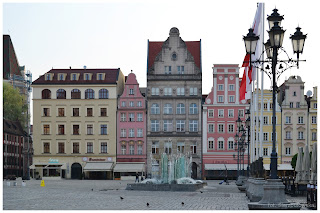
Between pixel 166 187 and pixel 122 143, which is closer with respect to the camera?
pixel 166 187

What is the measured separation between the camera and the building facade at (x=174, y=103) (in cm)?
8044

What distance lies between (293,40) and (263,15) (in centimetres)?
1269

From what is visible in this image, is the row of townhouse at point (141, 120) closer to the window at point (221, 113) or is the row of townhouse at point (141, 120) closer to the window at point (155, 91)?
the window at point (221, 113)

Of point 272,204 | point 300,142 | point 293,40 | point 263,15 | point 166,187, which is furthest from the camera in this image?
point 300,142

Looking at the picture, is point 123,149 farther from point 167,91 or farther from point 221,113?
point 221,113

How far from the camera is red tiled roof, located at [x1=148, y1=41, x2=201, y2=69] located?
82.7 metres

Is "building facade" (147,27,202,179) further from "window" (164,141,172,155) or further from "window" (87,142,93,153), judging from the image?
"window" (87,142,93,153)

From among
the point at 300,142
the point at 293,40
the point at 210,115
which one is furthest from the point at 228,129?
the point at 293,40

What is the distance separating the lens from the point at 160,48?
85000mm

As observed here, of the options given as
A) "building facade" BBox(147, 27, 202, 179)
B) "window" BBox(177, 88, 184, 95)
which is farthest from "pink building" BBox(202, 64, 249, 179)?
"window" BBox(177, 88, 184, 95)

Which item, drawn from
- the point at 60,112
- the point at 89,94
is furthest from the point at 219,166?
the point at 60,112

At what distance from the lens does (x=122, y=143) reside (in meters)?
81.8

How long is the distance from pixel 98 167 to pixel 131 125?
6961mm

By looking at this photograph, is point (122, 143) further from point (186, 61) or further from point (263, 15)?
point (263, 15)
